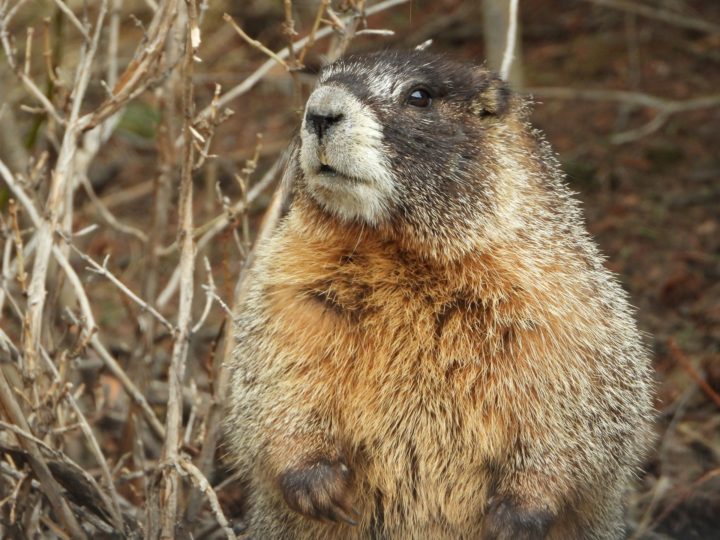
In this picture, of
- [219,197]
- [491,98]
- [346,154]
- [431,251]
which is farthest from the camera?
[219,197]

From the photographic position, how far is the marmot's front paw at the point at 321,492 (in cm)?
345

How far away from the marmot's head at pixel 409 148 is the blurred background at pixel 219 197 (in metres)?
0.40

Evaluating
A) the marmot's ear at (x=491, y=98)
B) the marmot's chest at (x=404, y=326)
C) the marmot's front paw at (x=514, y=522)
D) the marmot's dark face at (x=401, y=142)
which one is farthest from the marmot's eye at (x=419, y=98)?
the marmot's front paw at (x=514, y=522)

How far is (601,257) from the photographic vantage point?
4.03 m

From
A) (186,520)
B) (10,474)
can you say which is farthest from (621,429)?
(10,474)

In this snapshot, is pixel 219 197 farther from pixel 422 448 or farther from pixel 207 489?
pixel 422 448

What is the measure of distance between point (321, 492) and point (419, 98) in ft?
4.32

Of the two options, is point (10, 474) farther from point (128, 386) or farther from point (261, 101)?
point (261, 101)

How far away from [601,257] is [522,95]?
0.71 metres

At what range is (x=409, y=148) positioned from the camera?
3482mm

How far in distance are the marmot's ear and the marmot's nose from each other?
694mm

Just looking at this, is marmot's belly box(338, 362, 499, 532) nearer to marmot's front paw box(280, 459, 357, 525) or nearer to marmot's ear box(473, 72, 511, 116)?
marmot's front paw box(280, 459, 357, 525)

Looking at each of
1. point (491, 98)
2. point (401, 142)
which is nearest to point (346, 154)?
point (401, 142)

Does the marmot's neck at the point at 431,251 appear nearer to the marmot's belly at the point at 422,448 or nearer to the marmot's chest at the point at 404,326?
the marmot's chest at the point at 404,326
